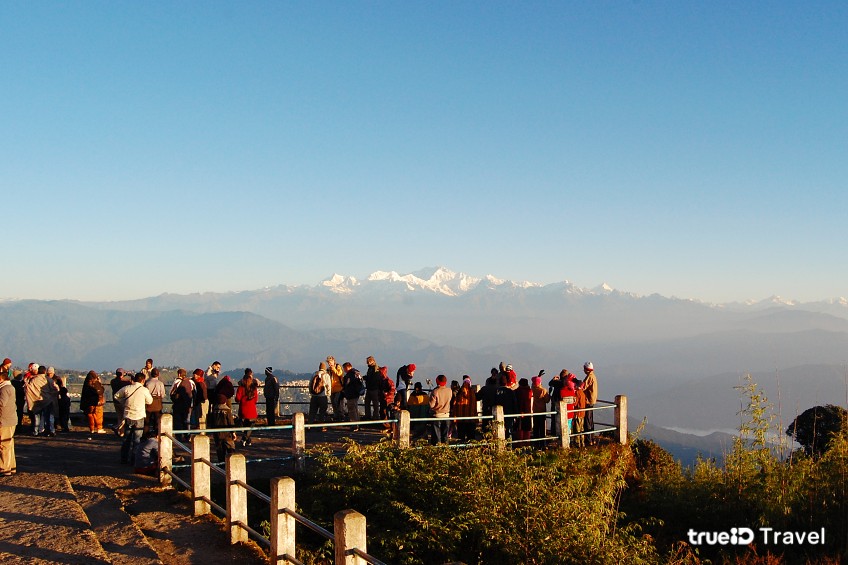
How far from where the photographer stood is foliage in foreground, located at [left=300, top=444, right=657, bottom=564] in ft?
32.4

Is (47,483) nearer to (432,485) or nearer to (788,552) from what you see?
(432,485)

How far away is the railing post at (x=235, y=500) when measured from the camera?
9.45m

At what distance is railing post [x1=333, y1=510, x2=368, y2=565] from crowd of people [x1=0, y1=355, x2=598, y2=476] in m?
7.78

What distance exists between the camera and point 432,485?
37.3 feet

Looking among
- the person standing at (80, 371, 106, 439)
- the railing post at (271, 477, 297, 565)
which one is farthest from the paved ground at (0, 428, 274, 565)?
the person standing at (80, 371, 106, 439)

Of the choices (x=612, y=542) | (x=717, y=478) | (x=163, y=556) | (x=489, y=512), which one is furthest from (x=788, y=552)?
(x=163, y=556)

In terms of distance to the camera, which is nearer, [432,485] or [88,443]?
[432,485]

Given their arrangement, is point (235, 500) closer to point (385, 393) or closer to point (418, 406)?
point (418, 406)

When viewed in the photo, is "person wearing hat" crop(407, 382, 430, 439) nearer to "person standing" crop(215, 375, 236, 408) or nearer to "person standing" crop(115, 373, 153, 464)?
"person standing" crop(215, 375, 236, 408)

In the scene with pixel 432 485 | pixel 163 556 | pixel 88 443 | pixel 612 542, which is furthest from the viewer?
pixel 88 443

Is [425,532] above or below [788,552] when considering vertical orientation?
above

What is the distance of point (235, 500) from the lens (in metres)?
9.46

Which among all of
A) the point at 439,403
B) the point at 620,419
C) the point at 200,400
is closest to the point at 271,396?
the point at 200,400

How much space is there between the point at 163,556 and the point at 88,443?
28.8ft
